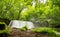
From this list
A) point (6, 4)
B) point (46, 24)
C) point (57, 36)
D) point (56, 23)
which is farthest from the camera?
point (6, 4)

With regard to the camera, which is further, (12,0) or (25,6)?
(25,6)

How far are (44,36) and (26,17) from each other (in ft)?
49.8

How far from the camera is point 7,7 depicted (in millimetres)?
26406

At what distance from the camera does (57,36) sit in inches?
507

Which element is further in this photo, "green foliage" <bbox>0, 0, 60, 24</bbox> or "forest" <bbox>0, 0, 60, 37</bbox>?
"green foliage" <bbox>0, 0, 60, 24</bbox>

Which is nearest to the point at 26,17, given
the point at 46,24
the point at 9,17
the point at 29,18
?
the point at 29,18

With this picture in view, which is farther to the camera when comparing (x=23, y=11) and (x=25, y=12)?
(x=23, y=11)

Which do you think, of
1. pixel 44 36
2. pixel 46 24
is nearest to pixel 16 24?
pixel 46 24

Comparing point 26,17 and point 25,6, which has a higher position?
point 25,6

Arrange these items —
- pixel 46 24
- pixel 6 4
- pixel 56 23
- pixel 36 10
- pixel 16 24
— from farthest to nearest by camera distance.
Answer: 1. pixel 36 10
2. pixel 6 4
3. pixel 46 24
4. pixel 16 24
5. pixel 56 23

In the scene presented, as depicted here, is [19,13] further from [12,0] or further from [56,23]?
[56,23]

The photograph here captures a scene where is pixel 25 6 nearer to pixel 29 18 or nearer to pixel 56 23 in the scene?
pixel 29 18

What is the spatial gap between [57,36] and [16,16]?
15.4 m

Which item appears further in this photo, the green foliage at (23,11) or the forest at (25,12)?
A: the green foliage at (23,11)
